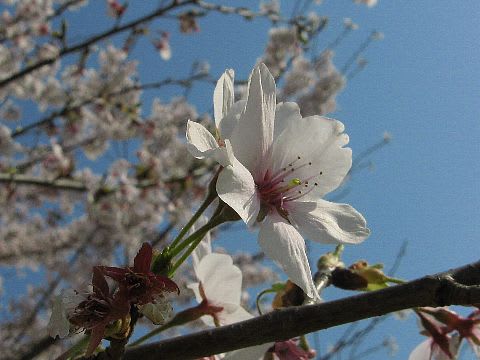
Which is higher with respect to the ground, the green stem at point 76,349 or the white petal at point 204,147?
the white petal at point 204,147

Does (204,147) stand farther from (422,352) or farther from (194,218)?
(422,352)

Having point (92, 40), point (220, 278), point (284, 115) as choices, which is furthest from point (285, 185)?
point (92, 40)

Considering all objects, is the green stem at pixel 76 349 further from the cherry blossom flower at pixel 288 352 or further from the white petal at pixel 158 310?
the cherry blossom flower at pixel 288 352

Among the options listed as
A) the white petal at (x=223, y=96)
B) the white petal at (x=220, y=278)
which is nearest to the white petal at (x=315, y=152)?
the white petal at (x=223, y=96)

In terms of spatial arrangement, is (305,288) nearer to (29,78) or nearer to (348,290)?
(348,290)

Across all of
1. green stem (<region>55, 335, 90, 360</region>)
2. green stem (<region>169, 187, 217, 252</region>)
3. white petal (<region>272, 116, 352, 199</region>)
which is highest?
white petal (<region>272, 116, 352, 199</region>)

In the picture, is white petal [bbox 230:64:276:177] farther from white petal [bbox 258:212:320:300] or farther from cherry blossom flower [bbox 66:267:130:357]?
cherry blossom flower [bbox 66:267:130:357]

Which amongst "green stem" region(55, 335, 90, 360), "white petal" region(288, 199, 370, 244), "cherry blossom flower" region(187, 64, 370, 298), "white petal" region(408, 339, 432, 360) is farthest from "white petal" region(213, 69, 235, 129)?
"white petal" region(408, 339, 432, 360)

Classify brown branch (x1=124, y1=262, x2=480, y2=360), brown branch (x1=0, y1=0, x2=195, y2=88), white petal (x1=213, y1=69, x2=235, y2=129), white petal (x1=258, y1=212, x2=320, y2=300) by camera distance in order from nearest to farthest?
brown branch (x1=124, y1=262, x2=480, y2=360) < white petal (x1=258, y1=212, x2=320, y2=300) < white petal (x1=213, y1=69, x2=235, y2=129) < brown branch (x1=0, y1=0, x2=195, y2=88)

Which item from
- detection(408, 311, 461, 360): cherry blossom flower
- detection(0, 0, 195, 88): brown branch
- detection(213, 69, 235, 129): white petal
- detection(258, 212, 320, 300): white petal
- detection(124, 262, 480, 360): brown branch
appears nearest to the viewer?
detection(124, 262, 480, 360): brown branch
